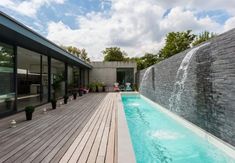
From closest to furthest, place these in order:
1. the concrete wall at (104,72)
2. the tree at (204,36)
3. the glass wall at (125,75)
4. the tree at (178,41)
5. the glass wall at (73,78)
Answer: the glass wall at (73,78) → the concrete wall at (104,72) → the glass wall at (125,75) → the tree at (178,41) → the tree at (204,36)

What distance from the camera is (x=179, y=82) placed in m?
6.30

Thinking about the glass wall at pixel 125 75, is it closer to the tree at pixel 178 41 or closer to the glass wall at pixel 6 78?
the tree at pixel 178 41

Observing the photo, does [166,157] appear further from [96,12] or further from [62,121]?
[96,12]

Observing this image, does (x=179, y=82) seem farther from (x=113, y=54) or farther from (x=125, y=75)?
(x=113, y=54)

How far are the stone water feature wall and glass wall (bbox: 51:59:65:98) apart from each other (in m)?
6.45

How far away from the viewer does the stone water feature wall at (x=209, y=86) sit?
134 inches

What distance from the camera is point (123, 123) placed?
186 inches

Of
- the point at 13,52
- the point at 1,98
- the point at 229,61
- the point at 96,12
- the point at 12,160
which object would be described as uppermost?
the point at 96,12

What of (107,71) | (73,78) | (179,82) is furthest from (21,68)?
(179,82)

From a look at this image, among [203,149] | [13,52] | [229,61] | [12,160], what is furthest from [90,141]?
[13,52]

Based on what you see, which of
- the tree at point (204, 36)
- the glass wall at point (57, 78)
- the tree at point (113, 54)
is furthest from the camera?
the tree at point (113, 54)

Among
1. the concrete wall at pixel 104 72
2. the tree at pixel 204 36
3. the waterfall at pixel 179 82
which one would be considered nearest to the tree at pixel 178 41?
the tree at pixel 204 36

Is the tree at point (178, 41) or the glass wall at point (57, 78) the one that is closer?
the glass wall at point (57, 78)

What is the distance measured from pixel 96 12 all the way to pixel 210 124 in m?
9.59
